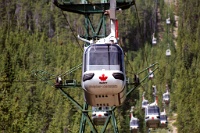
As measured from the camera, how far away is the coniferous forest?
75081mm

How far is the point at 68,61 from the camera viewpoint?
356 ft

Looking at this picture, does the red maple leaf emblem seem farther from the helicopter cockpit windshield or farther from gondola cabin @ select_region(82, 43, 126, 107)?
the helicopter cockpit windshield

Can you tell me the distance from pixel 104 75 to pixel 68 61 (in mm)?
93368

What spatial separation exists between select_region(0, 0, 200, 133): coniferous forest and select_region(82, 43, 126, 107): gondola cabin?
25362 mm

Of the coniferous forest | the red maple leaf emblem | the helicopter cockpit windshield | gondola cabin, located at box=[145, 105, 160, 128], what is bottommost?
the coniferous forest

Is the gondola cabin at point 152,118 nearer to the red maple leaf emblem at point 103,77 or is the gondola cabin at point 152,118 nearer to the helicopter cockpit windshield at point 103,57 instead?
the helicopter cockpit windshield at point 103,57

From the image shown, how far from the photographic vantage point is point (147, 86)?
106750 mm

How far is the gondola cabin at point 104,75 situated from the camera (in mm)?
15383

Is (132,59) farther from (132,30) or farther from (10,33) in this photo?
(10,33)

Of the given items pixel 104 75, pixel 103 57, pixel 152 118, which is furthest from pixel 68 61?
pixel 104 75

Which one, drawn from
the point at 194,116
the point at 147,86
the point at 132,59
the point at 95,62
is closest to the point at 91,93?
the point at 95,62

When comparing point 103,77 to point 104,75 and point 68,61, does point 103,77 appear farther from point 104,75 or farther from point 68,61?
point 68,61

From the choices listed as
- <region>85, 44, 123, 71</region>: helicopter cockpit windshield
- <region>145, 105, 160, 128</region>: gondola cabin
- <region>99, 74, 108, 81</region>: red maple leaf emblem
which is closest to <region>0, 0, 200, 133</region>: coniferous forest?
<region>145, 105, 160, 128</region>: gondola cabin

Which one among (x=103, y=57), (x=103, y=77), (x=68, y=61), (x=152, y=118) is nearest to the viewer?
(x=103, y=77)
